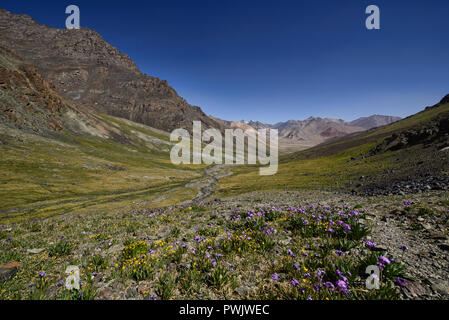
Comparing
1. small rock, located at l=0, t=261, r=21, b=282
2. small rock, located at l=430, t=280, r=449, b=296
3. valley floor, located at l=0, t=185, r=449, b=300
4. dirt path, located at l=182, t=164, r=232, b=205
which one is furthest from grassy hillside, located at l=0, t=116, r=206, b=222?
small rock, located at l=430, t=280, r=449, b=296

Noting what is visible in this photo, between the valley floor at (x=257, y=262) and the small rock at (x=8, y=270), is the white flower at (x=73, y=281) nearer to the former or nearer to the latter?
the valley floor at (x=257, y=262)

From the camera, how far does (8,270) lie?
17.6 ft

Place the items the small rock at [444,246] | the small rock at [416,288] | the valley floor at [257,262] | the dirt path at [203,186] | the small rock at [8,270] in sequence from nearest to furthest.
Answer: the small rock at [416,288]
the valley floor at [257,262]
the small rock at [8,270]
the small rock at [444,246]
the dirt path at [203,186]

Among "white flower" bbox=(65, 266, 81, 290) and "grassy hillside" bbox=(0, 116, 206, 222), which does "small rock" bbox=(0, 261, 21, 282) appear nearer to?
"white flower" bbox=(65, 266, 81, 290)

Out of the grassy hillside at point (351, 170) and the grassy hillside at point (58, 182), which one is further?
the grassy hillside at point (58, 182)

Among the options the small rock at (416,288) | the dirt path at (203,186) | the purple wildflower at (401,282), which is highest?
the purple wildflower at (401,282)

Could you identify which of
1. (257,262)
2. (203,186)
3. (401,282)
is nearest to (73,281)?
(257,262)

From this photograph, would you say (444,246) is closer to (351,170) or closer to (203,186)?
(351,170)

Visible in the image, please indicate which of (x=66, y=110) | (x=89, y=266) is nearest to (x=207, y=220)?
(x=89, y=266)

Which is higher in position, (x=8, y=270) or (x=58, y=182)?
(x=8, y=270)

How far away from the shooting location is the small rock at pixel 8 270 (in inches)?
201

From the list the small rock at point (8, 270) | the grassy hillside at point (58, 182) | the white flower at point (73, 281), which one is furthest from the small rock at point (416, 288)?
the grassy hillside at point (58, 182)

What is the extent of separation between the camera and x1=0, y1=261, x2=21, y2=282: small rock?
16.7 ft

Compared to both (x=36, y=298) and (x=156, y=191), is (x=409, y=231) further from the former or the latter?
(x=156, y=191)
